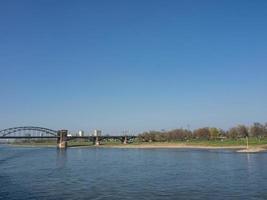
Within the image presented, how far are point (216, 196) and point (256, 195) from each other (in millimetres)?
3417

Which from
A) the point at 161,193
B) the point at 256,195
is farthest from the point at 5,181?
the point at 256,195

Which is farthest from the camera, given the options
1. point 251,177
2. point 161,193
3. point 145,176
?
point 145,176

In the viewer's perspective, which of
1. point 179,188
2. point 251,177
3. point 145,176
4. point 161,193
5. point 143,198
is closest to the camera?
point 143,198

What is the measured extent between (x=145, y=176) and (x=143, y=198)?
58.8 feet

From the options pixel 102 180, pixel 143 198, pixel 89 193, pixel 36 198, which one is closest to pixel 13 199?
pixel 36 198

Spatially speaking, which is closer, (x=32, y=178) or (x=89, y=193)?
(x=89, y=193)

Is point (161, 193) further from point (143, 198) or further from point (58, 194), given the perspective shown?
point (58, 194)

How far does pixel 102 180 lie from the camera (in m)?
49.8

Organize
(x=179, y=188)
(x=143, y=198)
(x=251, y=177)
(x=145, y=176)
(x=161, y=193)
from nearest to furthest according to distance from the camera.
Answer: (x=143, y=198) → (x=161, y=193) → (x=179, y=188) → (x=251, y=177) → (x=145, y=176)

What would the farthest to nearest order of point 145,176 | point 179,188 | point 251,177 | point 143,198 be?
1. point 145,176
2. point 251,177
3. point 179,188
4. point 143,198

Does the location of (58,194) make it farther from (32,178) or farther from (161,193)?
(32,178)

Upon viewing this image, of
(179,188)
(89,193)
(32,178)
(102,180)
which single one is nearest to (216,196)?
(179,188)

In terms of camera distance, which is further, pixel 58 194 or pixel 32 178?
pixel 32 178

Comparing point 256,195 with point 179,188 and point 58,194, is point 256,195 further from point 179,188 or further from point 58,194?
point 58,194
